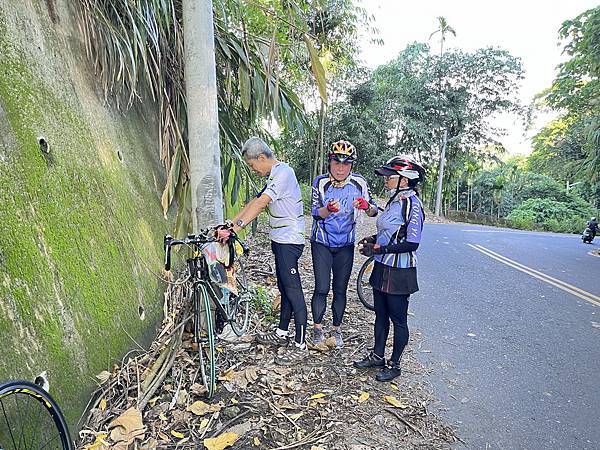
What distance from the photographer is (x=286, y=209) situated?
161 inches

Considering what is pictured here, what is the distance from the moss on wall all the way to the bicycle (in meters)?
0.45

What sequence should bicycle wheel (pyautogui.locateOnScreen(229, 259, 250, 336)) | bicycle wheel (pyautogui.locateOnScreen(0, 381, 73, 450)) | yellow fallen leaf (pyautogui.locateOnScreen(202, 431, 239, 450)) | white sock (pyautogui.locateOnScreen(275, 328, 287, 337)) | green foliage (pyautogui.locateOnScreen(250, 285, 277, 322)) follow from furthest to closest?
green foliage (pyautogui.locateOnScreen(250, 285, 277, 322)) → white sock (pyautogui.locateOnScreen(275, 328, 287, 337)) → bicycle wheel (pyautogui.locateOnScreen(229, 259, 250, 336)) → yellow fallen leaf (pyautogui.locateOnScreen(202, 431, 239, 450)) → bicycle wheel (pyautogui.locateOnScreen(0, 381, 73, 450))

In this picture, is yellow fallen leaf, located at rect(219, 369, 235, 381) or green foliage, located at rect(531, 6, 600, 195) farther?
green foliage, located at rect(531, 6, 600, 195)

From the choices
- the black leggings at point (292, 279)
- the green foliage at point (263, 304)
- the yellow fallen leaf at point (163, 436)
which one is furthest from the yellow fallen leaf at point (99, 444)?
the green foliage at point (263, 304)

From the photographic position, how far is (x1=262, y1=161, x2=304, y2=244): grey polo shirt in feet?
13.1

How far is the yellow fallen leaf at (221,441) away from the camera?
9.18 ft

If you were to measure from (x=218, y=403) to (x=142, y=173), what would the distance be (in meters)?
2.25

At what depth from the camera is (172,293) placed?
13.5ft

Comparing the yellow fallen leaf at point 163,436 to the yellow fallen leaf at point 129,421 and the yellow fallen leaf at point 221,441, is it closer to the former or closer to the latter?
the yellow fallen leaf at point 129,421

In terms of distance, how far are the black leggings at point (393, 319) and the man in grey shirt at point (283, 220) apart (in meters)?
0.73

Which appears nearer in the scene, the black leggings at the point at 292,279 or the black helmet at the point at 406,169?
the black helmet at the point at 406,169

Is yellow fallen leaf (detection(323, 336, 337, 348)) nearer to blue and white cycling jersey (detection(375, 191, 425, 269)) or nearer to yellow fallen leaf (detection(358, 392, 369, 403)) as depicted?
yellow fallen leaf (detection(358, 392, 369, 403))

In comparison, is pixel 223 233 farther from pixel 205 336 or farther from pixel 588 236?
pixel 588 236

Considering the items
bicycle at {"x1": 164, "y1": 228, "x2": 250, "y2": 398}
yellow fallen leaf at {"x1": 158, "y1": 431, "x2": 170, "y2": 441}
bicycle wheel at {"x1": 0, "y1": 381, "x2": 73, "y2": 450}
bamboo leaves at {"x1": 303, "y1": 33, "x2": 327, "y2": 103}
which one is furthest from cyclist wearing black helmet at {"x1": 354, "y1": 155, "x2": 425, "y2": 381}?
bicycle wheel at {"x1": 0, "y1": 381, "x2": 73, "y2": 450}
